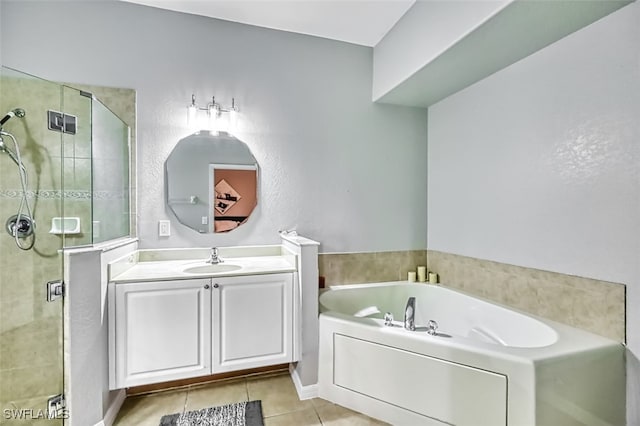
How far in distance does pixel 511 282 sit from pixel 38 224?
9.80ft

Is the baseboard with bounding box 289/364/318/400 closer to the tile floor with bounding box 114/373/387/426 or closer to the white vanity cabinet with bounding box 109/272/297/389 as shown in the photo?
the tile floor with bounding box 114/373/387/426

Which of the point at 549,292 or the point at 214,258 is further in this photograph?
the point at 214,258

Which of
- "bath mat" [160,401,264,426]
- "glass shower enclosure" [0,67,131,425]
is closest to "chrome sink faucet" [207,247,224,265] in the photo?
"glass shower enclosure" [0,67,131,425]

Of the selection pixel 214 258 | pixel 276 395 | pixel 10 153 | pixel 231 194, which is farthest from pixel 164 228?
pixel 276 395

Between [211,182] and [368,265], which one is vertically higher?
[211,182]

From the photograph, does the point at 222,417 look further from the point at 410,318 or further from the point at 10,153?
the point at 10,153

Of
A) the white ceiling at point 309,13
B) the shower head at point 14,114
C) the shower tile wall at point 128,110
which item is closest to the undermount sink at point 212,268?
the shower tile wall at point 128,110

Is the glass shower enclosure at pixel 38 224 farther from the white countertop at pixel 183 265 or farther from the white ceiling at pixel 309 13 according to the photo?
the white ceiling at pixel 309 13

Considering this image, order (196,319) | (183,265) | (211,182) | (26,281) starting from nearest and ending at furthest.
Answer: (26,281) → (196,319) → (183,265) → (211,182)

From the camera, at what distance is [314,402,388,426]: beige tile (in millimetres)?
1811

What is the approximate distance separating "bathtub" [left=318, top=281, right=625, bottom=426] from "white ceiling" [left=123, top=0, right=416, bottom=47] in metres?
2.24

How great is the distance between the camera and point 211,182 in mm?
2428

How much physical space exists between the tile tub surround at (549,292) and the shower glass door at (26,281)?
2.74 meters

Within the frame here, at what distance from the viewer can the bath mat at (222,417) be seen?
5.91ft
